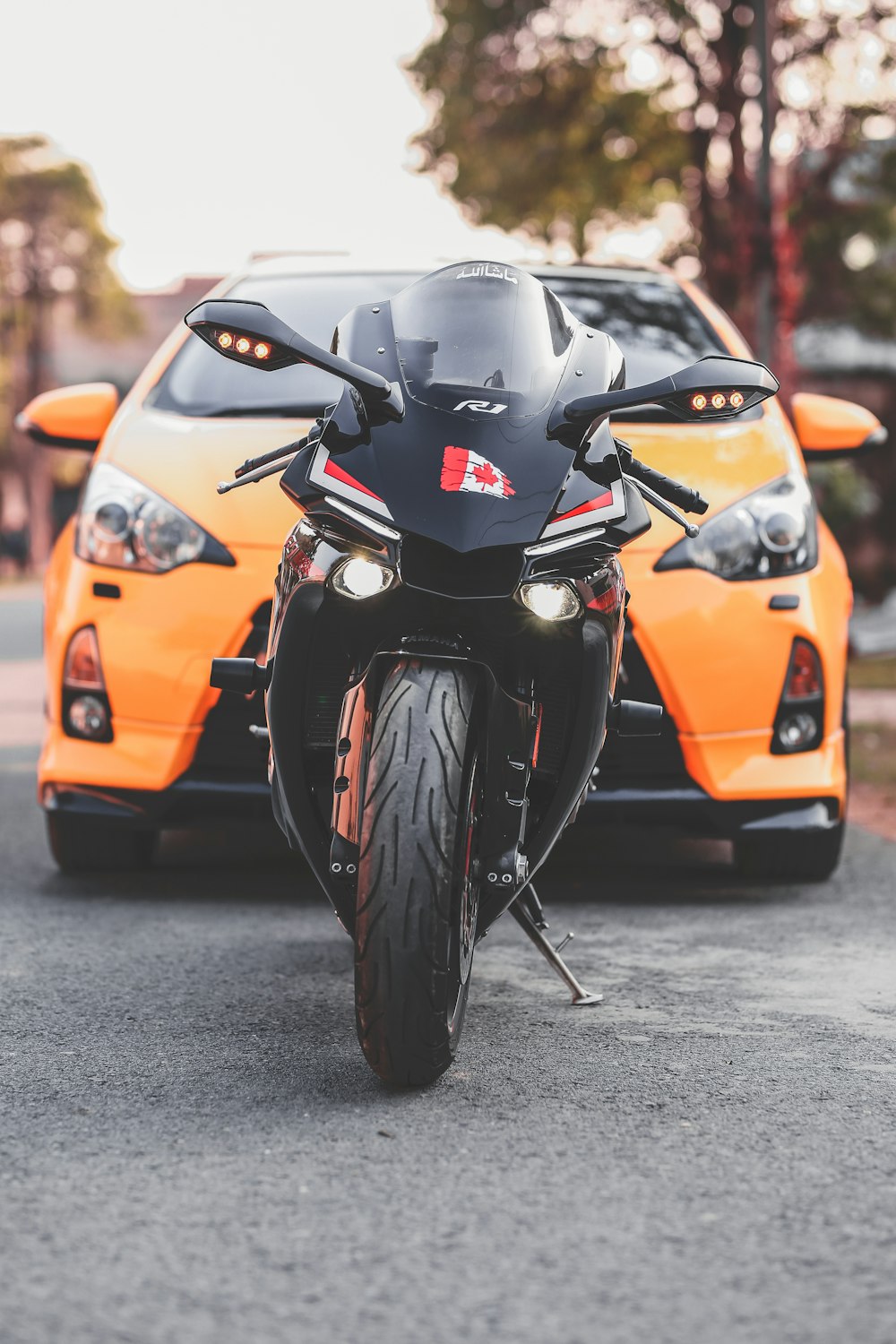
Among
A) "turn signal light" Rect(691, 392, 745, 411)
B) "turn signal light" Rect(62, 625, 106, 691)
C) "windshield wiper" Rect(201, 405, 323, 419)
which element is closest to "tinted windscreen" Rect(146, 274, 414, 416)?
Result: "windshield wiper" Rect(201, 405, 323, 419)

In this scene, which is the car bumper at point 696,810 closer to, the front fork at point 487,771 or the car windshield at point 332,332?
the car windshield at point 332,332

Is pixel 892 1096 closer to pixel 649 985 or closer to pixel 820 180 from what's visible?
pixel 649 985

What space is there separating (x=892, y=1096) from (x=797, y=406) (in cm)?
281

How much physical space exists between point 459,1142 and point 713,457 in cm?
257

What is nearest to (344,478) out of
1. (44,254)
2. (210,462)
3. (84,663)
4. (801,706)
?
(210,462)

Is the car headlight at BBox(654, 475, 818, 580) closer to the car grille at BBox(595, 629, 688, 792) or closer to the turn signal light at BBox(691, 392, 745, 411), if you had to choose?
the car grille at BBox(595, 629, 688, 792)

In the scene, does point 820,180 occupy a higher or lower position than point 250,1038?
higher

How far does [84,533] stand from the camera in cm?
512

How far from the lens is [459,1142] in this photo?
10.1 feet

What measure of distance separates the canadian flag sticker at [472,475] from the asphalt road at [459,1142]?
A: 1087mm

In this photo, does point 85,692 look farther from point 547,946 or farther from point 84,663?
point 547,946

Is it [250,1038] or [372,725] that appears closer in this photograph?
[372,725]

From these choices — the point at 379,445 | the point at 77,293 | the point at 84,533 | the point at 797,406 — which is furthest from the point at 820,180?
the point at 77,293

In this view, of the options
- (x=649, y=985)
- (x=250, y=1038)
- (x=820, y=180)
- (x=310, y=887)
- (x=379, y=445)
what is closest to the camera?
(x=379, y=445)
